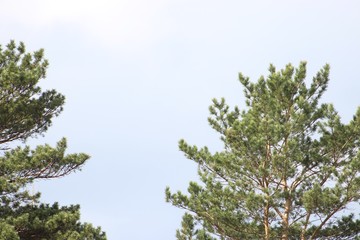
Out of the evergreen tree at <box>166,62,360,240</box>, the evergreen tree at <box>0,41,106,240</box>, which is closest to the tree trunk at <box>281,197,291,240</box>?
the evergreen tree at <box>166,62,360,240</box>

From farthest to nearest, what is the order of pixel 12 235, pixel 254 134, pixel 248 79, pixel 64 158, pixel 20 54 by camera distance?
pixel 248 79 < pixel 254 134 < pixel 20 54 < pixel 64 158 < pixel 12 235

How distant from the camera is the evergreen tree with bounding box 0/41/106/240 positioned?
1380 cm

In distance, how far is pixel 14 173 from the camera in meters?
14.5

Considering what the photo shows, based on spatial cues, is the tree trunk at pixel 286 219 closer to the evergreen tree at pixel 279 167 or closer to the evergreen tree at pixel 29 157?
the evergreen tree at pixel 279 167

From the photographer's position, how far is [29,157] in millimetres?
14930

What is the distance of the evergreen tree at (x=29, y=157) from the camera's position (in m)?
13.8

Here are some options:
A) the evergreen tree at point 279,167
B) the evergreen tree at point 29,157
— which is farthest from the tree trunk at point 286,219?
the evergreen tree at point 29,157

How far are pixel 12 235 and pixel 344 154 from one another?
12.0 meters

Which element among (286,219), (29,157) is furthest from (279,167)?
(29,157)

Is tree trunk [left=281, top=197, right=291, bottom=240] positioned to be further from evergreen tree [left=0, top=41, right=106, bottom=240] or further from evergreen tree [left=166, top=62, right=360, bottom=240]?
evergreen tree [left=0, top=41, right=106, bottom=240]

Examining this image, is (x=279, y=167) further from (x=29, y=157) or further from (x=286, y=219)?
(x=29, y=157)

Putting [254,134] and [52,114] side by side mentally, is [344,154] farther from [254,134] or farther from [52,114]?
[52,114]

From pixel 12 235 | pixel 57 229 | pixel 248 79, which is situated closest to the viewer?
pixel 12 235

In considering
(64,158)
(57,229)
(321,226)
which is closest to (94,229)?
(57,229)
